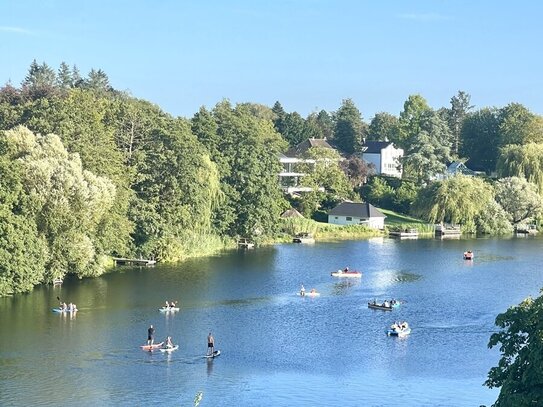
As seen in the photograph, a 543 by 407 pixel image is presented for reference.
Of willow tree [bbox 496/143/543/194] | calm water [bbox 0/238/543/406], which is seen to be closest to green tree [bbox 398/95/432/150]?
willow tree [bbox 496/143/543/194]

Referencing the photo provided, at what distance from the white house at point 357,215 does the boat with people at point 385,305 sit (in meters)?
45.4

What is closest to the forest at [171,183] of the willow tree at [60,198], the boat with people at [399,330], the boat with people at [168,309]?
the willow tree at [60,198]

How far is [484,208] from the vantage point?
104562 mm

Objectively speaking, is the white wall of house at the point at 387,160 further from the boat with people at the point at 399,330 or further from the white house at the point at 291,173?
the boat with people at the point at 399,330

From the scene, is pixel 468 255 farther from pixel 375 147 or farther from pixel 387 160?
pixel 375 147

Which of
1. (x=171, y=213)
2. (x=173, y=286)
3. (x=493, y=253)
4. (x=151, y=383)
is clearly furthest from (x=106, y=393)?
(x=493, y=253)

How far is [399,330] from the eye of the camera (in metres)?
48.9

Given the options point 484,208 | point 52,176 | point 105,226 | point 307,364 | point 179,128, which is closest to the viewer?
point 307,364

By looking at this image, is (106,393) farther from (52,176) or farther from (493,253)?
(493,253)

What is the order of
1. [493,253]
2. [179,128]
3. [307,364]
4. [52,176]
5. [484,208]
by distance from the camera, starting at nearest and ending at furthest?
[307,364] → [52,176] → [179,128] → [493,253] → [484,208]

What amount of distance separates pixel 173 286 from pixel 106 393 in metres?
25.3

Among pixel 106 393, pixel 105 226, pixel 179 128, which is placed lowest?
pixel 106 393

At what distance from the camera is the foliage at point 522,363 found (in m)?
25.6

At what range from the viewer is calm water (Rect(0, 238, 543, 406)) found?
3800 centimetres
